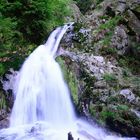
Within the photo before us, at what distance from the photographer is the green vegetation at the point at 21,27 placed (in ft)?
41.8

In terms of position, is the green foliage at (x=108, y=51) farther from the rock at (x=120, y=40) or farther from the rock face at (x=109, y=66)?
the rock at (x=120, y=40)

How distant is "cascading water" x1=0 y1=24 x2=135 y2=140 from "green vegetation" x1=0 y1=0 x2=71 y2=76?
0.69 m

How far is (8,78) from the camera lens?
1205 cm

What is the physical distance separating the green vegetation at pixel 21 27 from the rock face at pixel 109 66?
4.51 feet

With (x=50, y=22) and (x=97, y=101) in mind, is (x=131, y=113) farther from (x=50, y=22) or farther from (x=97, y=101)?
(x=50, y=22)

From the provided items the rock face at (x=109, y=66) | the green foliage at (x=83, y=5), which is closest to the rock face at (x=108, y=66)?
the rock face at (x=109, y=66)

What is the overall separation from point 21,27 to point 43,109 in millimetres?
4233

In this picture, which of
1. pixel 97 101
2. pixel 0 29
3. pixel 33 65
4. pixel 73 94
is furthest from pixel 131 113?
pixel 0 29

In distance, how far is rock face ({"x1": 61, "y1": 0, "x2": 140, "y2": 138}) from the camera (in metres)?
11.0

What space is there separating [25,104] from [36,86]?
0.77m

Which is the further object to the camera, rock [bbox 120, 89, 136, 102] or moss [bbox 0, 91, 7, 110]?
moss [bbox 0, 91, 7, 110]

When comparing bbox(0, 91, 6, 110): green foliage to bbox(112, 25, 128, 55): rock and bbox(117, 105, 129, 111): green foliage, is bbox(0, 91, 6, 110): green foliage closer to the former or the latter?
bbox(117, 105, 129, 111): green foliage

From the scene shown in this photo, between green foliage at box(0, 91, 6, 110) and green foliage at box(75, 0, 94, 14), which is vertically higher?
green foliage at box(75, 0, 94, 14)

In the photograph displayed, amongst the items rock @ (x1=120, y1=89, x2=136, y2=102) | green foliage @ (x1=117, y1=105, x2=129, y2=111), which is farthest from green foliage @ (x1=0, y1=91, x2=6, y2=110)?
rock @ (x1=120, y1=89, x2=136, y2=102)
